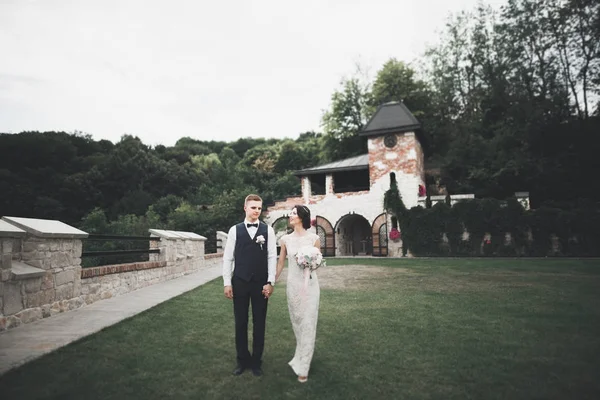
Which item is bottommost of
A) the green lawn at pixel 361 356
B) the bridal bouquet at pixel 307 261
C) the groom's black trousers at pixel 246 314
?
the green lawn at pixel 361 356

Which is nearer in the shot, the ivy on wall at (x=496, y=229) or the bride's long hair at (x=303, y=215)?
the bride's long hair at (x=303, y=215)

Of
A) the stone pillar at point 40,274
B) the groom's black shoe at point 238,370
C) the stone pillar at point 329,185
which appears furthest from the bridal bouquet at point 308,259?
the stone pillar at point 329,185

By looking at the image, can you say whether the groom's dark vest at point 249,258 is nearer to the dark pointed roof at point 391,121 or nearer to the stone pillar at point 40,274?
the stone pillar at point 40,274

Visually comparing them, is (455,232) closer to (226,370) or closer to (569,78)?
(569,78)

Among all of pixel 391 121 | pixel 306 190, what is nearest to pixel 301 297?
pixel 391 121

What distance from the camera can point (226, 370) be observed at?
2975mm

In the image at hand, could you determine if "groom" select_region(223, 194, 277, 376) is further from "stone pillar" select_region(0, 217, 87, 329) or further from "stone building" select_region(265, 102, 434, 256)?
"stone building" select_region(265, 102, 434, 256)

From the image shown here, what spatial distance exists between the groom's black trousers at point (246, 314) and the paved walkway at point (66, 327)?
1953mm

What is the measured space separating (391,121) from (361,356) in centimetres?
1963

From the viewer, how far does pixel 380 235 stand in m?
20.4

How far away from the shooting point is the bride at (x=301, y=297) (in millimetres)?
2923

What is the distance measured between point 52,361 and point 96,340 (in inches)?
26.8

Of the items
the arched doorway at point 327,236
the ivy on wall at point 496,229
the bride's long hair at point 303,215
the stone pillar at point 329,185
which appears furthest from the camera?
the stone pillar at point 329,185

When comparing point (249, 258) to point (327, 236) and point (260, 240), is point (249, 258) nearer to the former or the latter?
point (260, 240)
